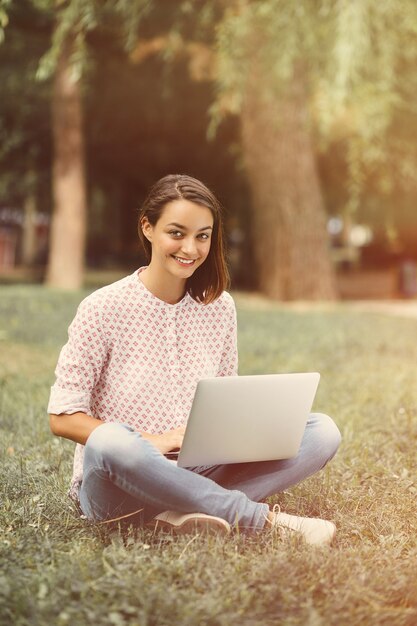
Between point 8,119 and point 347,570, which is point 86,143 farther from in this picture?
point 347,570

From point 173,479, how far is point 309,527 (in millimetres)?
513

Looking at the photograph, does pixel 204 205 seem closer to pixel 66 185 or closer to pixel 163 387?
pixel 163 387

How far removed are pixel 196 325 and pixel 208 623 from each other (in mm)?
1290

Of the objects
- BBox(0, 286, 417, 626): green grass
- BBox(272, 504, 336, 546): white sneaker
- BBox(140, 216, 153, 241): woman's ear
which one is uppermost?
BBox(140, 216, 153, 241): woman's ear

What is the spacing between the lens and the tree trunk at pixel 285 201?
12.6 meters

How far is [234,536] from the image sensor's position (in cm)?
339

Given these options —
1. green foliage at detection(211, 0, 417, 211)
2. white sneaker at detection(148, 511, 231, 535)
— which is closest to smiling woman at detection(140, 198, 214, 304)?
white sneaker at detection(148, 511, 231, 535)

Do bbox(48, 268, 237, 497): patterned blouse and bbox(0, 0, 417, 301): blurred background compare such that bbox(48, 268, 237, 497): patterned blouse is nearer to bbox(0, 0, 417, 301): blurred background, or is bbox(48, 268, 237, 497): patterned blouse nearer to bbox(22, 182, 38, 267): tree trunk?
bbox(0, 0, 417, 301): blurred background

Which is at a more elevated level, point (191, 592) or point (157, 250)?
point (157, 250)

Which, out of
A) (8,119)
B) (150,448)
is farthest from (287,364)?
(8,119)

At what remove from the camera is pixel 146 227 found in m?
3.75

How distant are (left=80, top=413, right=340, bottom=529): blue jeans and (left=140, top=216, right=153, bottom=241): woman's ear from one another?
29.1 inches

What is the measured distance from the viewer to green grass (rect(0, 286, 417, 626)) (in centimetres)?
282

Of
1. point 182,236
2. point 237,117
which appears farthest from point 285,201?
point 182,236
